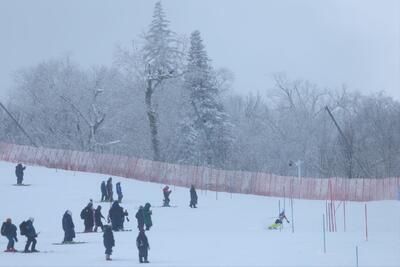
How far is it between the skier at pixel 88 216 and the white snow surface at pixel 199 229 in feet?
2.11

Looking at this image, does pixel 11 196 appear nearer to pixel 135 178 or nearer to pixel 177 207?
pixel 177 207

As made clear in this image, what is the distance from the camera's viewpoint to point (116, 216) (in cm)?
3278

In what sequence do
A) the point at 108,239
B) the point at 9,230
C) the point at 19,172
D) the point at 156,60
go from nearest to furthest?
the point at 108,239, the point at 9,230, the point at 19,172, the point at 156,60

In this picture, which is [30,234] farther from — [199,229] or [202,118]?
[202,118]

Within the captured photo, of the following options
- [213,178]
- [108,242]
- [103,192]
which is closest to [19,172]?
[103,192]

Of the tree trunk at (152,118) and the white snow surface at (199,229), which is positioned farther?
the tree trunk at (152,118)

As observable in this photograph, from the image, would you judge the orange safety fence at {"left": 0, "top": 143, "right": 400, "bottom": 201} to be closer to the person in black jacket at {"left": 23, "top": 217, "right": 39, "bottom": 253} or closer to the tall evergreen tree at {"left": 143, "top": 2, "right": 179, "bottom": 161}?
the tall evergreen tree at {"left": 143, "top": 2, "right": 179, "bottom": 161}

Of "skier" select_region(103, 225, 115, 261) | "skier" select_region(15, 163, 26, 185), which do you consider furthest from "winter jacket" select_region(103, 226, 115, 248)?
"skier" select_region(15, 163, 26, 185)

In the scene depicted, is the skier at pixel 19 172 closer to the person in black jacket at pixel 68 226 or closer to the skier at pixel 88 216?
the skier at pixel 88 216

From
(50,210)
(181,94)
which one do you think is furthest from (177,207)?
(181,94)

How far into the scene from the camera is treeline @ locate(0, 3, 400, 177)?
218ft

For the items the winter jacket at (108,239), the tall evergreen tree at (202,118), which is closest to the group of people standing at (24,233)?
the winter jacket at (108,239)

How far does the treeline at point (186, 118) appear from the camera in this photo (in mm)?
66438

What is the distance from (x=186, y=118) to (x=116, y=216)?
115 ft
